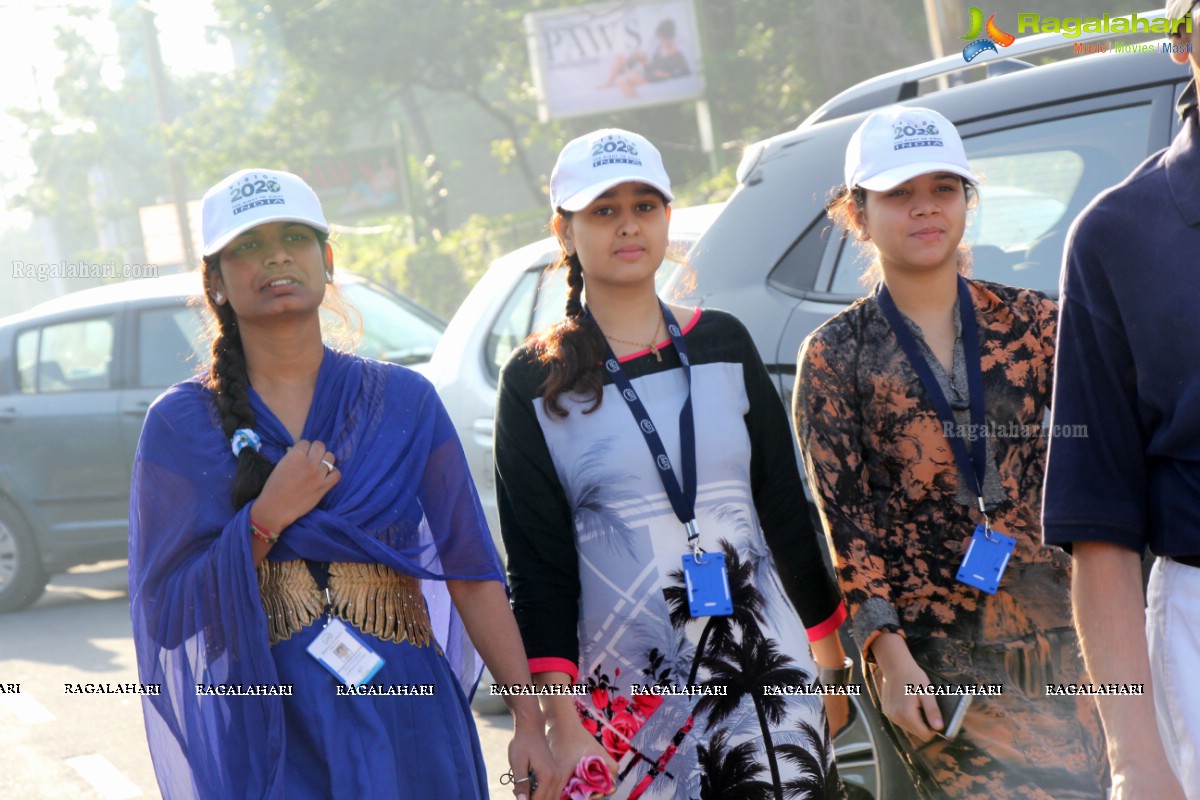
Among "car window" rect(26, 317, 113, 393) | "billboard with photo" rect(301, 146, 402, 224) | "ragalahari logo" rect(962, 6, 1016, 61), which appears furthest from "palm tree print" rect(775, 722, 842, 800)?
"billboard with photo" rect(301, 146, 402, 224)

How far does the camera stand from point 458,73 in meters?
28.5

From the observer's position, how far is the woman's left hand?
2.78m

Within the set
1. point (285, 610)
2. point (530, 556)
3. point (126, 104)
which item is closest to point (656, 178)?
point (530, 556)

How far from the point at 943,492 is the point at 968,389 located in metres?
0.21

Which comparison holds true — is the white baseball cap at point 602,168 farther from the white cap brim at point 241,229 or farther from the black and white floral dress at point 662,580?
the white cap brim at point 241,229

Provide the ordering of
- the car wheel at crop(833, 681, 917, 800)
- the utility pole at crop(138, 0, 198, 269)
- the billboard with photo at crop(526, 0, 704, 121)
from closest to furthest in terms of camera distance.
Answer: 1. the car wheel at crop(833, 681, 917, 800)
2. the billboard with photo at crop(526, 0, 704, 121)
3. the utility pole at crop(138, 0, 198, 269)

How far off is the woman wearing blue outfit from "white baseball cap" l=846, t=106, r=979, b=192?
40.4 inches

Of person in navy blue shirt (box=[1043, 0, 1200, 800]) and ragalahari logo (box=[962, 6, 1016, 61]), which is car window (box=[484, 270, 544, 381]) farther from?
person in navy blue shirt (box=[1043, 0, 1200, 800])

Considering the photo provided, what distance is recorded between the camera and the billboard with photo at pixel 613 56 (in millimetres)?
18781

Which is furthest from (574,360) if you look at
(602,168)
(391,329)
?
(391,329)

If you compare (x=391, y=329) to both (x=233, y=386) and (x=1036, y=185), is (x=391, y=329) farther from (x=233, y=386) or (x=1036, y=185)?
(x=233, y=386)

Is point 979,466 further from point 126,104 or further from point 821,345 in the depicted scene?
point 126,104

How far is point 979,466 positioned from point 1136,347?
952mm

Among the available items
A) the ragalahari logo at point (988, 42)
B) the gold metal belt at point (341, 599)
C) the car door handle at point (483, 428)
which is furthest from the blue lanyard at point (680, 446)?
the car door handle at point (483, 428)
